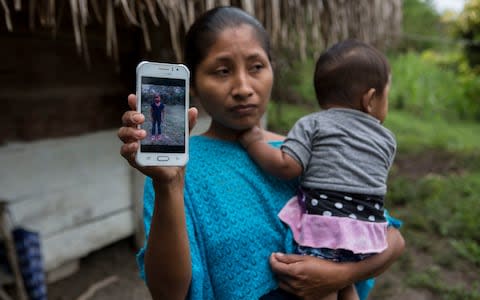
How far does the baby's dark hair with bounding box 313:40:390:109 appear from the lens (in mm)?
1271

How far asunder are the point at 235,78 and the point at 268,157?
0.76 feet

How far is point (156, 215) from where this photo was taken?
906 millimetres

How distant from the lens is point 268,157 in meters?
1.21

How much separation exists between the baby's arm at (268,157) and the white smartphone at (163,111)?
0.37 metres

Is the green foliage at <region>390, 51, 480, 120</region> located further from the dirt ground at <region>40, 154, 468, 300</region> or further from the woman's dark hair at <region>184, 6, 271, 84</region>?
the woman's dark hair at <region>184, 6, 271, 84</region>

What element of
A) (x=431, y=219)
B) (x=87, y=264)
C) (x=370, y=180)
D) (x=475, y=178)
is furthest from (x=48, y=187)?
(x=475, y=178)

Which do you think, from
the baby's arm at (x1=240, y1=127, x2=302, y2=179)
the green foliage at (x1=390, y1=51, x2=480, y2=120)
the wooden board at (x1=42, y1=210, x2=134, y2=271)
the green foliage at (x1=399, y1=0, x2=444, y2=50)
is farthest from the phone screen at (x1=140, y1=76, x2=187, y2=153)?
the green foliage at (x1=399, y1=0, x2=444, y2=50)

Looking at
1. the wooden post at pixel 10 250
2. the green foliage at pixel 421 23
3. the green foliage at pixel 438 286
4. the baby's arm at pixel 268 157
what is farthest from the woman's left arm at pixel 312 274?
the green foliage at pixel 421 23

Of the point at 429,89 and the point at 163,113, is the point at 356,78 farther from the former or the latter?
the point at 429,89

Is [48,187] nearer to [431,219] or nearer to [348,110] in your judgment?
[348,110]

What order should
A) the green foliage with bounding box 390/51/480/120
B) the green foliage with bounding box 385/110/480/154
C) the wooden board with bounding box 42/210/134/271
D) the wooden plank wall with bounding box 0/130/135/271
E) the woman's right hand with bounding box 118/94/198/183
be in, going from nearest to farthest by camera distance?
1. the woman's right hand with bounding box 118/94/198/183
2. the wooden plank wall with bounding box 0/130/135/271
3. the wooden board with bounding box 42/210/134/271
4. the green foliage with bounding box 385/110/480/154
5. the green foliage with bounding box 390/51/480/120

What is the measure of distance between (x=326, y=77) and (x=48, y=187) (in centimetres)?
220

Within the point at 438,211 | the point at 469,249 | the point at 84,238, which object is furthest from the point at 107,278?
the point at 438,211

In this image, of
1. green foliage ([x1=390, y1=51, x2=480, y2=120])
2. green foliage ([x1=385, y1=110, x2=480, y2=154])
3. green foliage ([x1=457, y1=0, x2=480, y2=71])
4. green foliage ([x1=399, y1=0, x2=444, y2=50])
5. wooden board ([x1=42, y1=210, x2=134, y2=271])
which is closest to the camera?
wooden board ([x1=42, y1=210, x2=134, y2=271])
